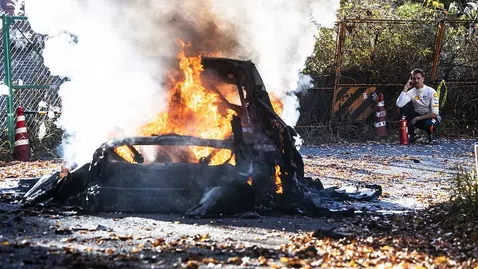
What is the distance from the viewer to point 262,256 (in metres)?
6.38

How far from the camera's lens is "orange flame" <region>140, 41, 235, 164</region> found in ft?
→ 31.9

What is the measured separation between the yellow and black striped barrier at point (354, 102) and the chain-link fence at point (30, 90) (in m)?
5.93

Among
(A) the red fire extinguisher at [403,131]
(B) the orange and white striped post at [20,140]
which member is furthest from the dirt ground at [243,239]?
(A) the red fire extinguisher at [403,131]

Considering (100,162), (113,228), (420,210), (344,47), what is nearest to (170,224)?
(113,228)

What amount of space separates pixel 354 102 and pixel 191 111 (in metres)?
9.27

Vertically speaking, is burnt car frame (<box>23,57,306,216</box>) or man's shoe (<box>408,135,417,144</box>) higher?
man's shoe (<box>408,135,417,144</box>)

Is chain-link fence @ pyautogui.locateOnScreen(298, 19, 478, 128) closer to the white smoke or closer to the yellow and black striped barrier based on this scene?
the yellow and black striped barrier

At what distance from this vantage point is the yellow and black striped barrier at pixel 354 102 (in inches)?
727

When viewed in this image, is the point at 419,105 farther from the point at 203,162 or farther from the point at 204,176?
the point at 204,176

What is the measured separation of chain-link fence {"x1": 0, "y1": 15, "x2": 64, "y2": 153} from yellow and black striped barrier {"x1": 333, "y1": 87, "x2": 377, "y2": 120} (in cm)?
593

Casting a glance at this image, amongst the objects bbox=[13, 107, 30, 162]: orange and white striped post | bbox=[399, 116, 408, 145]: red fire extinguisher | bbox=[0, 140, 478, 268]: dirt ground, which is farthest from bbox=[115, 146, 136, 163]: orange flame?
bbox=[399, 116, 408, 145]: red fire extinguisher

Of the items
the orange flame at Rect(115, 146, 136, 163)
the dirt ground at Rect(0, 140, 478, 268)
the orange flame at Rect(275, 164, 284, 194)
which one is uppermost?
the orange flame at Rect(115, 146, 136, 163)

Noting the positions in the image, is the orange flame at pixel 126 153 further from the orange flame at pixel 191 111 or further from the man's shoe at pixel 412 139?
the man's shoe at pixel 412 139

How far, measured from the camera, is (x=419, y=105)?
57.6 feet
